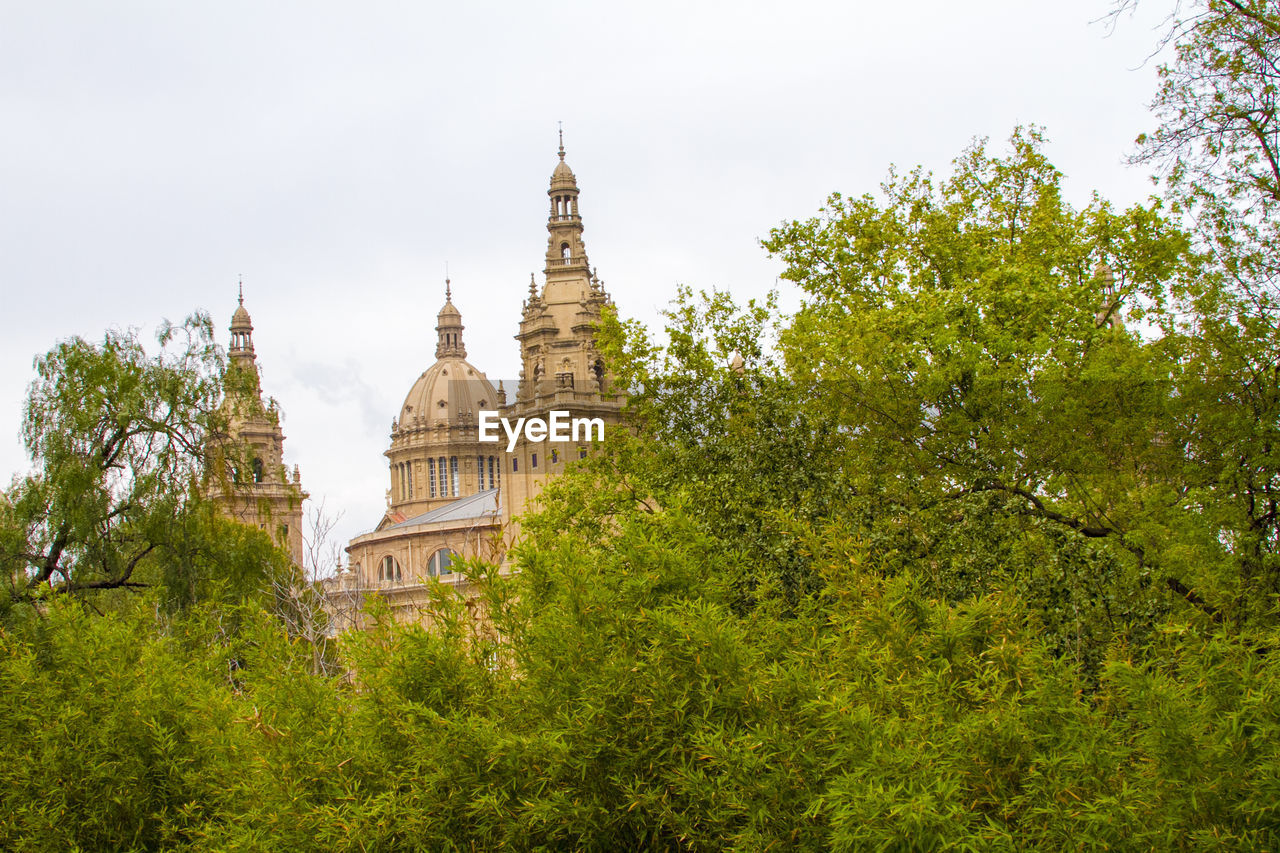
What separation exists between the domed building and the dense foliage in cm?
5053

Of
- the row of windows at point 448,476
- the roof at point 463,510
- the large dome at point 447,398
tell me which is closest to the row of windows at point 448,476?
the row of windows at point 448,476

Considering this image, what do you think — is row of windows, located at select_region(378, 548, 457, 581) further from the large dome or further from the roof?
the large dome

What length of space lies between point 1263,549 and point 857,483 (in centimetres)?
644

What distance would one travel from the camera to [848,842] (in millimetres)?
8750

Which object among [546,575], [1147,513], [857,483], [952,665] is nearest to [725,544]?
[857,483]

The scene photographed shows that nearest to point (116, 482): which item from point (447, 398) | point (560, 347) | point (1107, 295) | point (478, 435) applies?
point (1107, 295)

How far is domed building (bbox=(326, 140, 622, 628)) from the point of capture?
101 m

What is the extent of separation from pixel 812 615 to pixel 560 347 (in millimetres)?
92284

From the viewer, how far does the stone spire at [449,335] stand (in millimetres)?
156125

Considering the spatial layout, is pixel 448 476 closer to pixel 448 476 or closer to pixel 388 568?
pixel 448 476

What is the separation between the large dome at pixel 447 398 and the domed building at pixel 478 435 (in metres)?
0.11

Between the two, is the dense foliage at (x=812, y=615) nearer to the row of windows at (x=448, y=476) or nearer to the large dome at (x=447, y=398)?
the row of windows at (x=448, y=476)

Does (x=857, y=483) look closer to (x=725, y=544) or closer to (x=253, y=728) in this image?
(x=725, y=544)

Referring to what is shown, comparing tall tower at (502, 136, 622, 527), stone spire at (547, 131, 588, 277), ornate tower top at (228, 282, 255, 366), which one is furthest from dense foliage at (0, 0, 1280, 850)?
ornate tower top at (228, 282, 255, 366)
